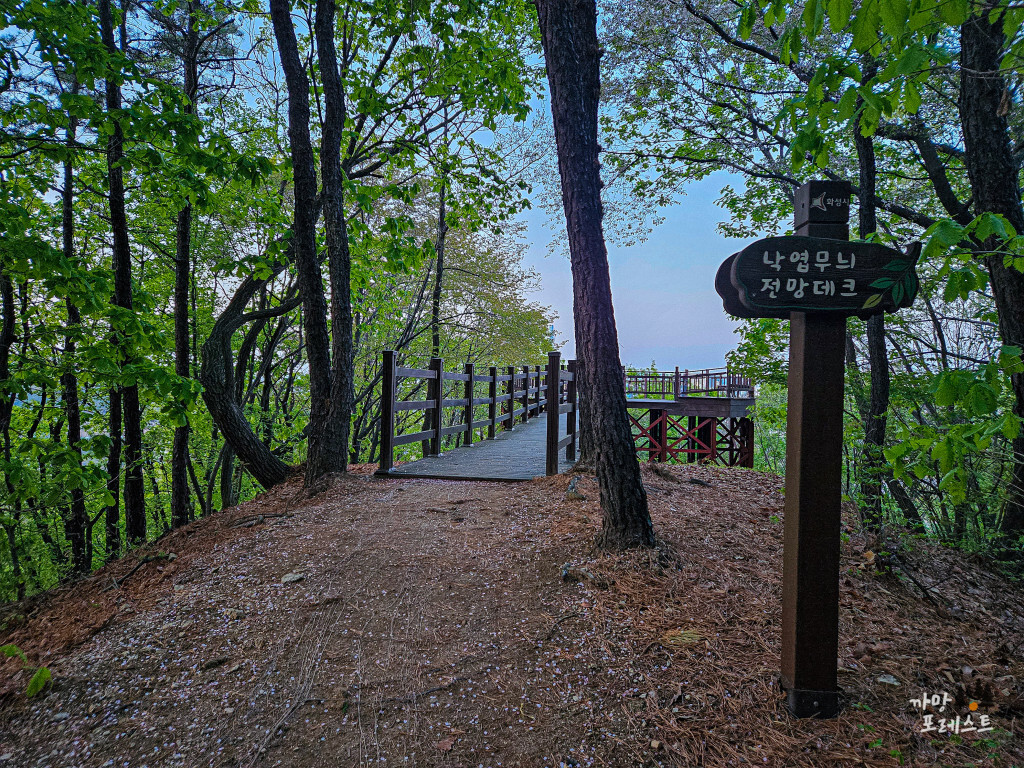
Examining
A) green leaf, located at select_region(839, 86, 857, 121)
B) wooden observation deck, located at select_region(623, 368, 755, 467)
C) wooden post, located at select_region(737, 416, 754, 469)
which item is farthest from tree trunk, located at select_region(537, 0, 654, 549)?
wooden post, located at select_region(737, 416, 754, 469)

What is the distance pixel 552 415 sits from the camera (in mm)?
6453

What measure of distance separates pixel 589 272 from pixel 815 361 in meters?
1.93

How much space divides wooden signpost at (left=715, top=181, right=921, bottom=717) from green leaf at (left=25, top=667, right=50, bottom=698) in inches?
144

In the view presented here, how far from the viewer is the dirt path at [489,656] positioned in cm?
207

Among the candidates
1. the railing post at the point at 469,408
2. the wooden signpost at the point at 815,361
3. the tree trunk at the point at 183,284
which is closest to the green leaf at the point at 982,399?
the wooden signpost at the point at 815,361

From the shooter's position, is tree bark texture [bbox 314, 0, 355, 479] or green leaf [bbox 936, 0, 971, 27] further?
tree bark texture [bbox 314, 0, 355, 479]

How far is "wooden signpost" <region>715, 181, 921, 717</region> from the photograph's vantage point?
2.15 m

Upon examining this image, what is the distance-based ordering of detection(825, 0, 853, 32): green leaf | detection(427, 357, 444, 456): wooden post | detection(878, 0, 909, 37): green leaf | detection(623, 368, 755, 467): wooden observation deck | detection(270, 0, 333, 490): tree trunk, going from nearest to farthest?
detection(878, 0, 909, 37): green leaf → detection(825, 0, 853, 32): green leaf → detection(270, 0, 333, 490): tree trunk → detection(427, 357, 444, 456): wooden post → detection(623, 368, 755, 467): wooden observation deck

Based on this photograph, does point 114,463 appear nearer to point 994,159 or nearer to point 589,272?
point 589,272

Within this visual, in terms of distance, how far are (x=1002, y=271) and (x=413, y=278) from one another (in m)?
12.5

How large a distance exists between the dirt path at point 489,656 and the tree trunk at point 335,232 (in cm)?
207

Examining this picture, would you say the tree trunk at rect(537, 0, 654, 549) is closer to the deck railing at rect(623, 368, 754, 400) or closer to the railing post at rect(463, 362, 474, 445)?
the railing post at rect(463, 362, 474, 445)

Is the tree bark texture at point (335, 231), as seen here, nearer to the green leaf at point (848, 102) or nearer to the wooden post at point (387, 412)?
the wooden post at point (387, 412)

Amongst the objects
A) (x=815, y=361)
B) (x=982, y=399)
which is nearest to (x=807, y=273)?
(x=815, y=361)
